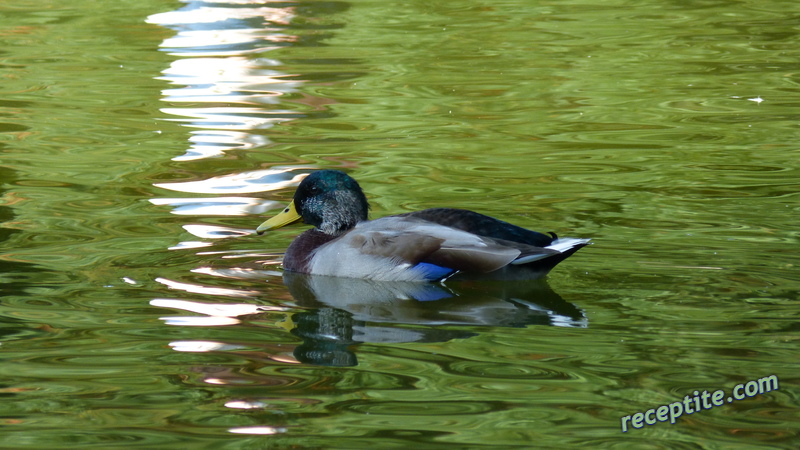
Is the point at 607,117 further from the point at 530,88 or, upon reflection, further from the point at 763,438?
the point at 763,438

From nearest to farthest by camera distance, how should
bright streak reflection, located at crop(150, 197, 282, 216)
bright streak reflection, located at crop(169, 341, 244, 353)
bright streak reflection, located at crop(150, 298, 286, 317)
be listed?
bright streak reflection, located at crop(169, 341, 244, 353) < bright streak reflection, located at crop(150, 298, 286, 317) < bright streak reflection, located at crop(150, 197, 282, 216)

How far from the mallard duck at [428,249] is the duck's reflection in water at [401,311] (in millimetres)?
85

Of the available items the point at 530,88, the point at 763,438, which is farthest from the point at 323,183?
the point at 530,88

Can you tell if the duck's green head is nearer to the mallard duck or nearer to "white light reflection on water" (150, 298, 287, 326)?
the mallard duck

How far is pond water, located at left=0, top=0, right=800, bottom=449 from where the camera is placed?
4789mm

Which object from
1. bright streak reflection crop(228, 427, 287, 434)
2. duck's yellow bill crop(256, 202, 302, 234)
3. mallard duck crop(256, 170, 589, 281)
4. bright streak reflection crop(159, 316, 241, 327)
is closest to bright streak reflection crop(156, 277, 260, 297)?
bright streak reflection crop(159, 316, 241, 327)

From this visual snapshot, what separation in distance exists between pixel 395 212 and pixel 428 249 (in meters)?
1.83

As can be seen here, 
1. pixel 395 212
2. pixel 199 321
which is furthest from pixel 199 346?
pixel 395 212

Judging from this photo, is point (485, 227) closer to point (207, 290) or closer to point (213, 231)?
point (207, 290)

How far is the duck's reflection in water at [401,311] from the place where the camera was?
5.76 metres

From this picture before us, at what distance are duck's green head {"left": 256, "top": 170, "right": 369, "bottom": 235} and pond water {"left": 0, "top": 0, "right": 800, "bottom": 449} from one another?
379 mm

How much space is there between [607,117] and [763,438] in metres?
7.39

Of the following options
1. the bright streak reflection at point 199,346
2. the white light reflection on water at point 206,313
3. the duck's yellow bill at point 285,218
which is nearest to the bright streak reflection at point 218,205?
the duck's yellow bill at point 285,218

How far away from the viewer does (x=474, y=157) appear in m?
10.1
